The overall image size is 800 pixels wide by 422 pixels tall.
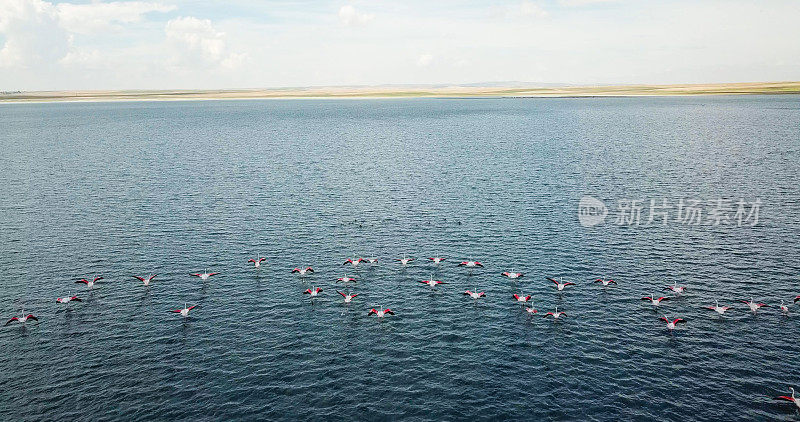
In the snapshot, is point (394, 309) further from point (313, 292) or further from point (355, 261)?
point (355, 261)

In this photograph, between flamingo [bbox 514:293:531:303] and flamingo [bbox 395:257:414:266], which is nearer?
flamingo [bbox 514:293:531:303]

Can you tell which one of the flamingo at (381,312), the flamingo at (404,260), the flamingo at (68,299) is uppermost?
the flamingo at (404,260)

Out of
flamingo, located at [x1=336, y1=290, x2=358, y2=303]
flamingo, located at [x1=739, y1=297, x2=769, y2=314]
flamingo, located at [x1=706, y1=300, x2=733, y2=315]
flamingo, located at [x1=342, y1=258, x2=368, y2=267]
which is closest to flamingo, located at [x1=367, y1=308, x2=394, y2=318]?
flamingo, located at [x1=336, y1=290, x2=358, y2=303]

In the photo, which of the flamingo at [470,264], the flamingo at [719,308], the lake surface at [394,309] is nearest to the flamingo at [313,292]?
the lake surface at [394,309]

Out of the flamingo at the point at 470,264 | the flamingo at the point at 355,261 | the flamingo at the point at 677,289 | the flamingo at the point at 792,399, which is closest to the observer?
the flamingo at the point at 792,399

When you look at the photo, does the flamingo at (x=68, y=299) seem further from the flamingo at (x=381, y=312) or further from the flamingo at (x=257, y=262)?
the flamingo at (x=381, y=312)

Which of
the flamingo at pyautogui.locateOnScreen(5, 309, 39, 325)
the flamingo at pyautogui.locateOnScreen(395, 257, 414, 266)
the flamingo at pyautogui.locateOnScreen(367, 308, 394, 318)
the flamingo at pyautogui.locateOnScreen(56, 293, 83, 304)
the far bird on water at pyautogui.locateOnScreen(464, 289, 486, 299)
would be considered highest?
the flamingo at pyautogui.locateOnScreen(395, 257, 414, 266)

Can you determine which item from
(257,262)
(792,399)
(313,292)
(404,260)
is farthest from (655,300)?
(257,262)

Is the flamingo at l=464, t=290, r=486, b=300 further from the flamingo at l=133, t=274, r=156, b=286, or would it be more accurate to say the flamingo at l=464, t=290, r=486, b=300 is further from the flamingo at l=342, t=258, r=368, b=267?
the flamingo at l=133, t=274, r=156, b=286

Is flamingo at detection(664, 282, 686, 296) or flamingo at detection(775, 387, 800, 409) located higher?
flamingo at detection(664, 282, 686, 296)

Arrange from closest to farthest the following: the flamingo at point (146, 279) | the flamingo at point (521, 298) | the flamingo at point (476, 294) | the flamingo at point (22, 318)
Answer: the flamingo at point (22, 318), the flamingo at point (521, 298), the flamingo at point (476, 294), the flamingo at point (146, 279)

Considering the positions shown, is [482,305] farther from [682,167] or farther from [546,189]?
[682,167]

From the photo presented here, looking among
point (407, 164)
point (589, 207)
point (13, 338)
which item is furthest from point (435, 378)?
point (407, 164)
